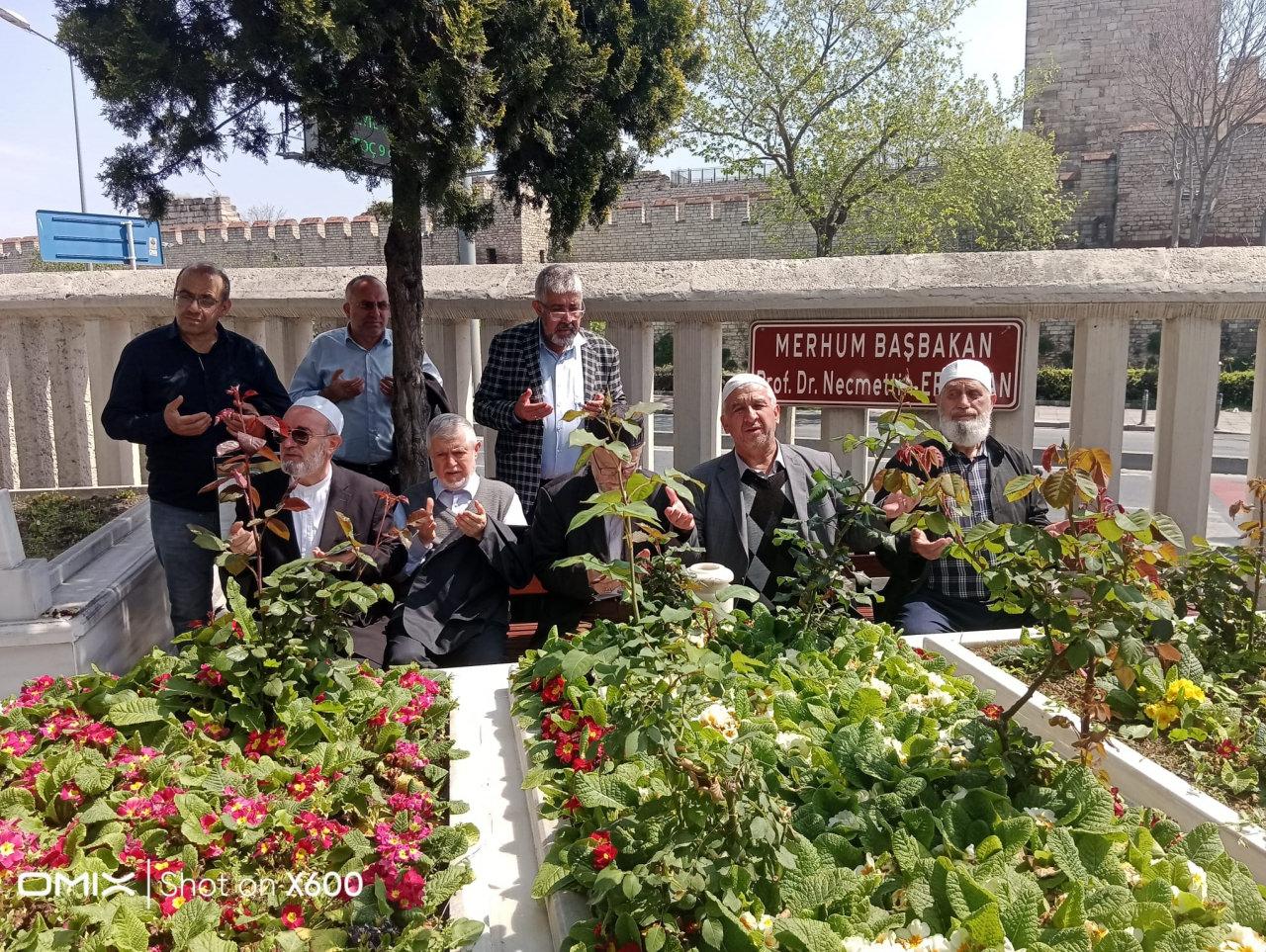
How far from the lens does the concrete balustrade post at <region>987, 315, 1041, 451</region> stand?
3574 millimetres

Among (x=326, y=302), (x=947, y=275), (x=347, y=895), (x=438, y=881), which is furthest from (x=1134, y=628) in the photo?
(x=326, y=302)

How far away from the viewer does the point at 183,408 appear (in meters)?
3.44

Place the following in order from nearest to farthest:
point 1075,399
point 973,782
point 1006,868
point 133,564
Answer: point 1006,868 → point 973,782 → point 133,564 → point 1075,399

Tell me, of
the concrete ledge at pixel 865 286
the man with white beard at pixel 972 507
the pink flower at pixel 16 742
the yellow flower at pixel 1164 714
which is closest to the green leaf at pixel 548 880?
the pink flower at pixel 16 742

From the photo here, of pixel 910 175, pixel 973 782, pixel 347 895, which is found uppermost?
pixel 910 175

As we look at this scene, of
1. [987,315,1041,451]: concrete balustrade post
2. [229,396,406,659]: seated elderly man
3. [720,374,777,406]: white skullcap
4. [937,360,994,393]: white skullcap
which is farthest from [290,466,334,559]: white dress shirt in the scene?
[987,315,1041,451]: concrete balustrade post

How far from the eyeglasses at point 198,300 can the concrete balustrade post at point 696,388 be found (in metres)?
1.79

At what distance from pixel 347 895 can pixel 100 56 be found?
2417 millimetres

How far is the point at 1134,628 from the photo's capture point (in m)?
1.58

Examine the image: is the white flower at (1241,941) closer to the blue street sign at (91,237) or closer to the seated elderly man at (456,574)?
the seated elderly man at (456,574)

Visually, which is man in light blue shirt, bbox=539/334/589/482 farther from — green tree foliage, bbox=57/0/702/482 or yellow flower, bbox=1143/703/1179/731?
yellow flower, bbox=1143/703/1179/731

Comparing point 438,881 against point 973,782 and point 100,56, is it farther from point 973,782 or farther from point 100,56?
point 100,56

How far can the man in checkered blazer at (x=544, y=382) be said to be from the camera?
3.58m

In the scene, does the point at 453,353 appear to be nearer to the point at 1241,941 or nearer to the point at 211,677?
the point at 211,677
